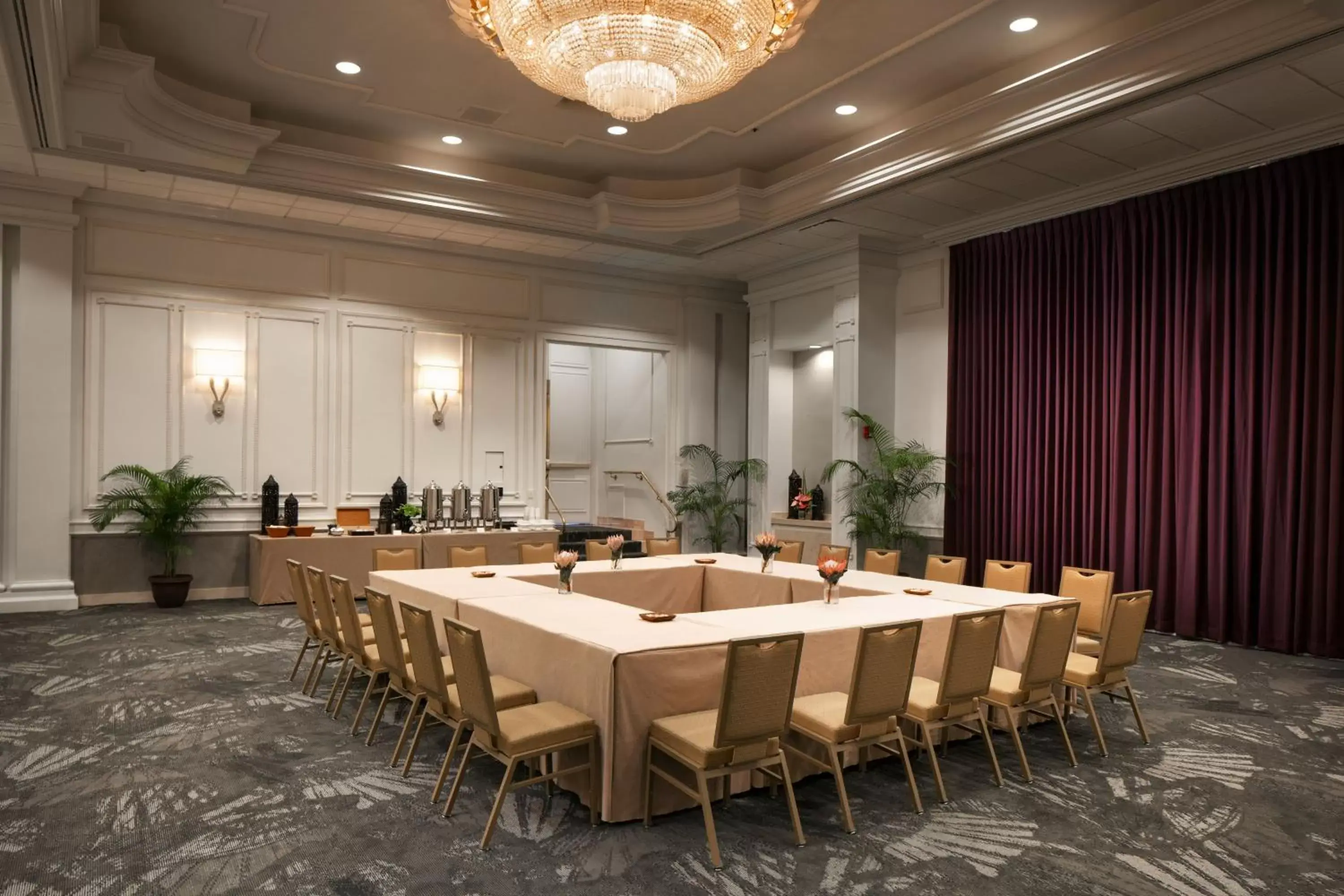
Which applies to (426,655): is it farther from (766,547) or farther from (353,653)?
(766,547)

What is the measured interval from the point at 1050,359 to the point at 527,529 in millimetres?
5780

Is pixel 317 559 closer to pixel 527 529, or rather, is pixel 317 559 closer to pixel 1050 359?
pixel 527 529

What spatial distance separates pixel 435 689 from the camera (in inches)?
163

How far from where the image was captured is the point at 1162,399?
8.09 meters

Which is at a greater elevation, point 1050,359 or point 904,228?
point 904,228

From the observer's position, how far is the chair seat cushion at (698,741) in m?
3.54

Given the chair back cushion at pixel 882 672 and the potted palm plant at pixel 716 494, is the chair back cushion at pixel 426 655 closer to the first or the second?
the chair back cushion at pixel 882 672

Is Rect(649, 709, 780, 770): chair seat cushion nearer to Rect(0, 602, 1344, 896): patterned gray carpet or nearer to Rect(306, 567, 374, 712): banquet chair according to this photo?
Rect(0, 602, 1344, 896): patterned gray carpet

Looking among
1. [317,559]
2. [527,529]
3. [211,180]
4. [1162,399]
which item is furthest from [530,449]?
[1162,399]

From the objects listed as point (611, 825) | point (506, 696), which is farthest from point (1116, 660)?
point (506, 696)

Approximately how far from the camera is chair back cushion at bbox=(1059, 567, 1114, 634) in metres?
6.04

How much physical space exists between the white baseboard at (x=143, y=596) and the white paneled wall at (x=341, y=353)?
25.6 inches

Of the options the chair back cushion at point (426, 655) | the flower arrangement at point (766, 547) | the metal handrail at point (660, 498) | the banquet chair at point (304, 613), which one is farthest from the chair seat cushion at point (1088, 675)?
the metal handrail at point (660, 498)

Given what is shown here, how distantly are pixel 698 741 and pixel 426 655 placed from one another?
1.29 metres
